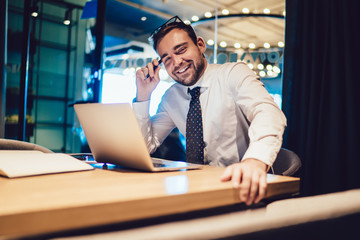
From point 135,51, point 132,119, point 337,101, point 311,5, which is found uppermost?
point 135,51

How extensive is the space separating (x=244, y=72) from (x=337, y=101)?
3.38 feet

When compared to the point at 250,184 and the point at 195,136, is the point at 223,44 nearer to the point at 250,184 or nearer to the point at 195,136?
the point at 195,136

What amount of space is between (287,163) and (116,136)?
0.94 metres

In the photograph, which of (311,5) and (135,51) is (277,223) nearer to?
(311,5)

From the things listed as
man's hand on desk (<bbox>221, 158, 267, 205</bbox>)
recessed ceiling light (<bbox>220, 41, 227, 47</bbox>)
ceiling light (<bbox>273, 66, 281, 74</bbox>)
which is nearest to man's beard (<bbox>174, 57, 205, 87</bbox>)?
man's hand on desk (<bbox>221, 158, 267, 205</bbox>)

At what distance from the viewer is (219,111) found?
67.5 inches

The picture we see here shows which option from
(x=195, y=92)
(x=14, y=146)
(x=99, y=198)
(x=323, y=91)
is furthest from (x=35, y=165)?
(x=323, y=91)

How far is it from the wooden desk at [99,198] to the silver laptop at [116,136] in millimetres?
88

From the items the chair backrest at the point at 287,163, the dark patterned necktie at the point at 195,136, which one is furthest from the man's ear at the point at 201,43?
the chair backrest at the point at 287,163

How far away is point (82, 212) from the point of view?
47 cm

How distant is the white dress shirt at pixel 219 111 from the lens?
1545 mm

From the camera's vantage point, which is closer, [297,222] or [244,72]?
[297,222]

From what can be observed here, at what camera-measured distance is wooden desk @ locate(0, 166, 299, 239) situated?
439mm

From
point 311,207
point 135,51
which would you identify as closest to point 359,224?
point 311,207
